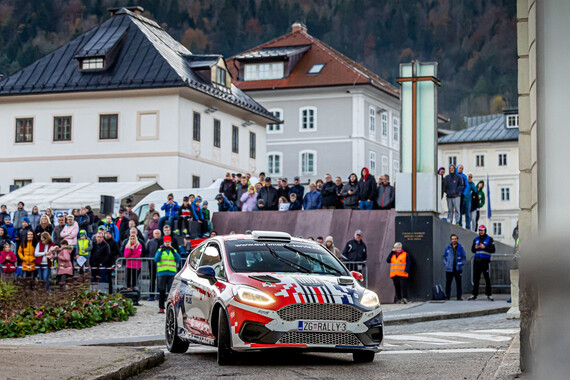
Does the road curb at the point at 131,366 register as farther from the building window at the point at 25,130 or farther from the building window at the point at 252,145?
the building window at the point at 252,145

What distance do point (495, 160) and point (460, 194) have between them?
254ft

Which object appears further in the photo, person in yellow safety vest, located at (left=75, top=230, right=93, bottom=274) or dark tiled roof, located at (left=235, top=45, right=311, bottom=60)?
dark tiled roof, located at (left=235, top=45, right=311, bottom=60)

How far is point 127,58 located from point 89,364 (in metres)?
50.2

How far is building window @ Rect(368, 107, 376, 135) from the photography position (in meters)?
80.3

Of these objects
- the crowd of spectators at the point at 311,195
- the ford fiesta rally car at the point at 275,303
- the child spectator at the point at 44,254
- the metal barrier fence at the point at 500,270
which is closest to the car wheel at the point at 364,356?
the ford fiesta rally car at the point at 275,303

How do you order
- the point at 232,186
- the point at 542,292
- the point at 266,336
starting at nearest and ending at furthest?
the point at 542,292 → the point at 266,336 → the point at 232,186

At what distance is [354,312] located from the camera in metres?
12.8

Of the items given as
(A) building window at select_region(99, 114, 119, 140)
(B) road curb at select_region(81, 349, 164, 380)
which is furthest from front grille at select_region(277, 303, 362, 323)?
(A) building window at select_region(99, 114, 119, 140)

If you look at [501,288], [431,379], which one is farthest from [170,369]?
[501,288]

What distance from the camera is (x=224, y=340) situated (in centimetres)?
1279

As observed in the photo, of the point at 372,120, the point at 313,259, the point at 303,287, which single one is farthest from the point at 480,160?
the point at 303,287

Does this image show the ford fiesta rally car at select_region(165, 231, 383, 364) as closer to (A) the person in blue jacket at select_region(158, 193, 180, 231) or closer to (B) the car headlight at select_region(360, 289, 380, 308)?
(B) the car headlight at select_region(360, 289, 380, 308)

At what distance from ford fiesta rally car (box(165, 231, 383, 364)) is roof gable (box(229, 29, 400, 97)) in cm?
6434

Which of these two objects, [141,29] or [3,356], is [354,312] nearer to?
[3,356]
